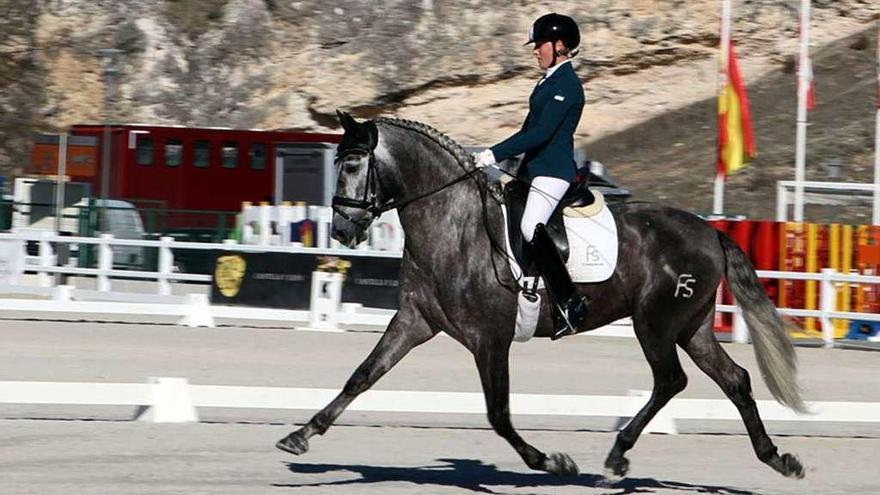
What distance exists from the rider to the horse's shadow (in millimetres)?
886

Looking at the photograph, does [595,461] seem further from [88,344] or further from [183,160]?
[183,160]

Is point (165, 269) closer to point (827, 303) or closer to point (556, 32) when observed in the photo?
point (827, 303)

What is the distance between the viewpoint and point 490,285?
8211mm

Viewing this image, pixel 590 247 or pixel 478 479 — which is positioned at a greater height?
pixel 590 247

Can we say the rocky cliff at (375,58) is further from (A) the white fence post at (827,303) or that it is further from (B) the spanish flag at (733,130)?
(A) the white fence post at (827,303)

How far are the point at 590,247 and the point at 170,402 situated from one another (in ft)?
11.0

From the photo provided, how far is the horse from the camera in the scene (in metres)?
8.19

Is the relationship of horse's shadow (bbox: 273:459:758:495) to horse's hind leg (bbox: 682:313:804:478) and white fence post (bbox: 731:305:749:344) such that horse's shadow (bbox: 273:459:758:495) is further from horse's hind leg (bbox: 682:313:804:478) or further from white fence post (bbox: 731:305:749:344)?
white fence post (bbox: 731:305:749:344)

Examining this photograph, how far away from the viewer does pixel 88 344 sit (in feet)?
55.8

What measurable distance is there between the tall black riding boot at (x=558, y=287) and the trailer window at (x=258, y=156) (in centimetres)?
2879

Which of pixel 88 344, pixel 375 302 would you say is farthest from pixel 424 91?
pixel 88 344

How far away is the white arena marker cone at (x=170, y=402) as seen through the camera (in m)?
10.3

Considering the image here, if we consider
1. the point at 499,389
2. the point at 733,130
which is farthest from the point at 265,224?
the point at 499,389

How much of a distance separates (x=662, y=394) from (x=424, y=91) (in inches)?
1617
